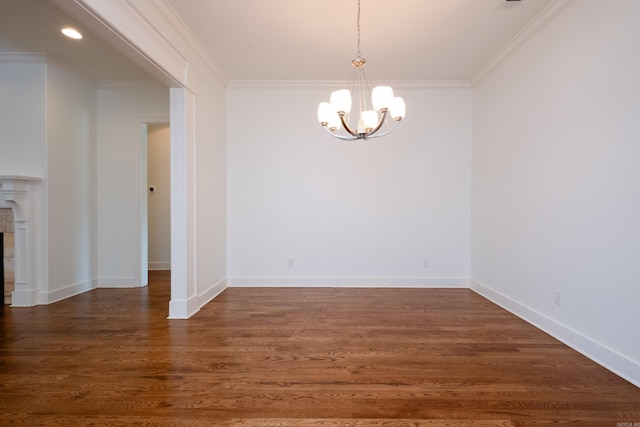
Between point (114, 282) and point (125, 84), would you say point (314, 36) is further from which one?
point (114, 282)

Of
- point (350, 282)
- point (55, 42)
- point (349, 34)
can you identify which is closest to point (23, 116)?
point (55, 42)

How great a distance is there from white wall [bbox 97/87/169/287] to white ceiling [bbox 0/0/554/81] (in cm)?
45

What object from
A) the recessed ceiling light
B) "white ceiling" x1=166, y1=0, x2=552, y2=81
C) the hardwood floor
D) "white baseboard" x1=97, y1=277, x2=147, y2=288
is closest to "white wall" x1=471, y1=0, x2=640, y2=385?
the hardwood floor

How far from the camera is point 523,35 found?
3.11 m

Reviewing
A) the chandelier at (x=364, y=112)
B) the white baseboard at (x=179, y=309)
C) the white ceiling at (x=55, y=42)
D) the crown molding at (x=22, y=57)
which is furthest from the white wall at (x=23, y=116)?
the chandelier at (x=364, y=112)

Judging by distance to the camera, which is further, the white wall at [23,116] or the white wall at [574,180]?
the white wall at [23,116]

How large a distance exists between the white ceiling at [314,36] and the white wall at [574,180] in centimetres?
52

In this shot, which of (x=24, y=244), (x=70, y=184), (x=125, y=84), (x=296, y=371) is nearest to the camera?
(x=296, y=371)

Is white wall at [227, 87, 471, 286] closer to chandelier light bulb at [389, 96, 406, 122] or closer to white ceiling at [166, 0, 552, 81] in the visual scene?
white ceiling at [166, 0, 552, 81]

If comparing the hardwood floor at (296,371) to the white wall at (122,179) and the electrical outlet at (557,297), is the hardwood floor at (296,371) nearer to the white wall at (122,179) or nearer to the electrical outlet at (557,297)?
the electrical outlet at (557,297)

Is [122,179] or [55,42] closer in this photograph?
[55,42]

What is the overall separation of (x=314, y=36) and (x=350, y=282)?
320 cm

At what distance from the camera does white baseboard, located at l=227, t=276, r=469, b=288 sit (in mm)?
4438

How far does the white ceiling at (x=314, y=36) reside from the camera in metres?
2.71
